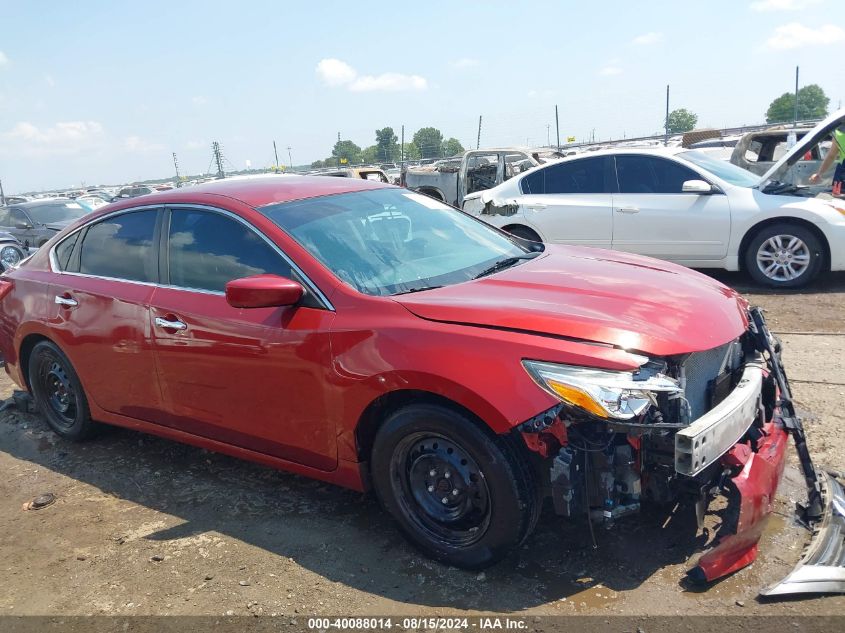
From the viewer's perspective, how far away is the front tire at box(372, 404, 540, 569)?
8.89 ft

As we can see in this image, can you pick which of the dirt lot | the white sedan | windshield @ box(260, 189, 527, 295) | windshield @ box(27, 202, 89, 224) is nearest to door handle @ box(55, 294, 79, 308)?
the dirt lot

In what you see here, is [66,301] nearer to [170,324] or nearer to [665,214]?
[170,324]

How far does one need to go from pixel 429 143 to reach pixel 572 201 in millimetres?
31777

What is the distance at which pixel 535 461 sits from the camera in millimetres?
2723

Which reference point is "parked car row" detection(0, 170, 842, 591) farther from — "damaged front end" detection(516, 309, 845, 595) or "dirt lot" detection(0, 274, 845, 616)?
"dirt lot" detection(0, 274, 845, 616)

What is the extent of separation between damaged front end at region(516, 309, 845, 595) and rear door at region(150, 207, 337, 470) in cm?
110

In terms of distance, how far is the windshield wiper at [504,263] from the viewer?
11.6 ft

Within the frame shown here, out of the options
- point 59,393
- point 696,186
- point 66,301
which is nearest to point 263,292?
point 66,301

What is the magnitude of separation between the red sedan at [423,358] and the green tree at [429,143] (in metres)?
29.8

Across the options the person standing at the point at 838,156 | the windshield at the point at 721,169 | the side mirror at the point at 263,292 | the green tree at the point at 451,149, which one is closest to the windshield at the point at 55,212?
the windshield at the point at 721,169

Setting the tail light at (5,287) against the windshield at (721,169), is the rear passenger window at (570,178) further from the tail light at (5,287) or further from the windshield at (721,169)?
the tail light at (5,287)

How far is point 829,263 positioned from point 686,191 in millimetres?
1640

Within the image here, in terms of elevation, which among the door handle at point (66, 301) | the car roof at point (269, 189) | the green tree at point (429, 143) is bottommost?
the door handle at point (66, 301)

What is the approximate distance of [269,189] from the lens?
3.87m
